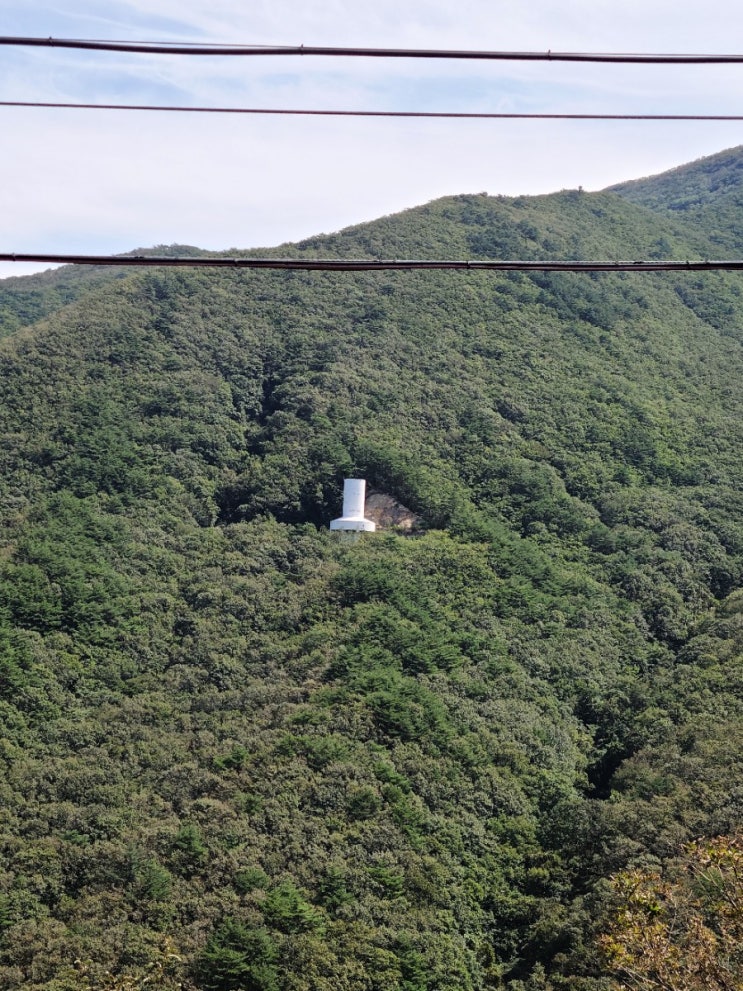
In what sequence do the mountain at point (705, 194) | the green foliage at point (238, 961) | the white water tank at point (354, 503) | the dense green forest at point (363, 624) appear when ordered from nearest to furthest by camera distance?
the green foliage at point (238, 961)
the dense green forest at point (363, 624)
the white water tank at point (354, 503)
the mountain at point (705, 194)

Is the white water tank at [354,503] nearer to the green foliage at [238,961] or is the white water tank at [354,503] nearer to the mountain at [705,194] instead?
the green foliage at [238,961]

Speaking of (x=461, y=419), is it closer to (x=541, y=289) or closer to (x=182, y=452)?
(x=182, y=452)

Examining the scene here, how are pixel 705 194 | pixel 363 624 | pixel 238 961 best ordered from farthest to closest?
pixel 705 194 < pixel 363 624 < pixel 238 961

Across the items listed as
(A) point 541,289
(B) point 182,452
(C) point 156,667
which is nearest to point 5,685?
(C) point 156,667

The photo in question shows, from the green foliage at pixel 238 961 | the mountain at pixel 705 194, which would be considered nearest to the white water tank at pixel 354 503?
the green foliage at pixel 238 961

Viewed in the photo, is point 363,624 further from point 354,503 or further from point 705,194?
point 705,194

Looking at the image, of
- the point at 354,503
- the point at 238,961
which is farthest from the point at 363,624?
the point at 238,961

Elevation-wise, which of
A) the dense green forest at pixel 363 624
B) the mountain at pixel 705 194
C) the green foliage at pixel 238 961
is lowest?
the green foliage at pixel 238 961

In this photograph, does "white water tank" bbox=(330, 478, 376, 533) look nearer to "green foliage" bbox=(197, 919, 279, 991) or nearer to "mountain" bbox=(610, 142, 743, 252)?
"green foliage" bbox=(197, 919, 279, 991)
